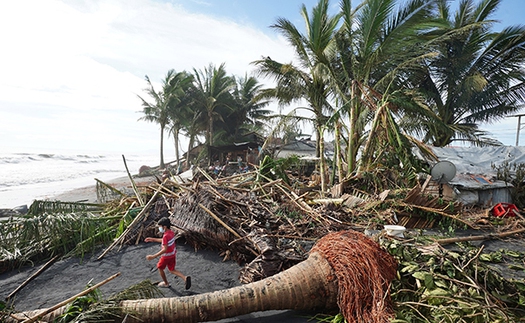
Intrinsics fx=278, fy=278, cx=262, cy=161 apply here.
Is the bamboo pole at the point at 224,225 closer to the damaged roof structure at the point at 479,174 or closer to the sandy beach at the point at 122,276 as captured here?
the sandy beach at the point at 122,276

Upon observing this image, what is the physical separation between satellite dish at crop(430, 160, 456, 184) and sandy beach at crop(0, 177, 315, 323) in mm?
6269

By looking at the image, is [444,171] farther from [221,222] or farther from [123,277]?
[123,277]

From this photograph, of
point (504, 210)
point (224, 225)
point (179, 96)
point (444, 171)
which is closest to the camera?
point (224, 225)

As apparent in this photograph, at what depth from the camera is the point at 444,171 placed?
7801 mm

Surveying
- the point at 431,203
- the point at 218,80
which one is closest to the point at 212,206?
the point at 431,203

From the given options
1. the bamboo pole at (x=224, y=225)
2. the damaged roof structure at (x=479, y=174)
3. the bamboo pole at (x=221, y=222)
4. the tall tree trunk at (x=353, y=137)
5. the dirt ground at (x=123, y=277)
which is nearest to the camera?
the dirt ground at (x=123, y=277)

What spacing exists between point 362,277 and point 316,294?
0.58m

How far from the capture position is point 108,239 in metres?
6.34

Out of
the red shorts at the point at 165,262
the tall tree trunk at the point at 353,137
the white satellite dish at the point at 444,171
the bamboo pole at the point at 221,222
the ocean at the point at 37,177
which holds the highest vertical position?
the tall tree trunk at the point at 353,137

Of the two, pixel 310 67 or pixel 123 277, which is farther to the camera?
pixel 310 67

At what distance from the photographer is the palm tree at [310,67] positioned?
38.2 ft

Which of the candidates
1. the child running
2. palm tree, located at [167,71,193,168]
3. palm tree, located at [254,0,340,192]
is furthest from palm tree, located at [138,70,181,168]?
the child running

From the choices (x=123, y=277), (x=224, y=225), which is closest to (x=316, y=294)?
(x=224, y=225)

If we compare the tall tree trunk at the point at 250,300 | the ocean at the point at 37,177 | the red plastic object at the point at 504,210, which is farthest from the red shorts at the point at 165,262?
the ocean at the point at 37,177
